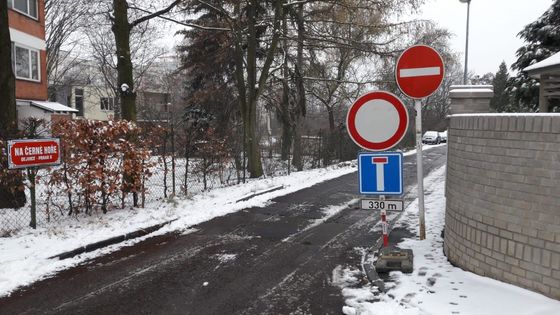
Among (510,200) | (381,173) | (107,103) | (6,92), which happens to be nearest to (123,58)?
(6,92)

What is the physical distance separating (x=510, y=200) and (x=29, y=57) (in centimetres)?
2420

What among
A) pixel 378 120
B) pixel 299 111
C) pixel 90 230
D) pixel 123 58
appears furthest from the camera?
pixel 299 111

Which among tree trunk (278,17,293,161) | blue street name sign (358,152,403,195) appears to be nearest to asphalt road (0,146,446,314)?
blue street name sign (358,152,403,195)

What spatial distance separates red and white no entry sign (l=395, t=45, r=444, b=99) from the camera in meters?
5.77

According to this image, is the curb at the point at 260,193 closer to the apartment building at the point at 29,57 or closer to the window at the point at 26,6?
the apartment building at the point at 29,57

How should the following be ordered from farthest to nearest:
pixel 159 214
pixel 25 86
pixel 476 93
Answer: pixel 25 86 → pixel 159 214 → pixel 476 93

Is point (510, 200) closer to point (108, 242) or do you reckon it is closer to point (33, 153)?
point (108, 242)

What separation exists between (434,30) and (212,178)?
1029 cm

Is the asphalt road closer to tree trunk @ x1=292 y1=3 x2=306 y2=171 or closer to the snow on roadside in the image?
the snow on roadside

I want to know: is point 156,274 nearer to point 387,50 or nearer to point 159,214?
point 159,214

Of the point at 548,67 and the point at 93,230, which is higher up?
the point at 548,67

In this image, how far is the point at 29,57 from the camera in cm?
2244

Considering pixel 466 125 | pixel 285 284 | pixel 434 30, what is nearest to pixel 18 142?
pixel 285 284

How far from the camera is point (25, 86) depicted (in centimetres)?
2191
